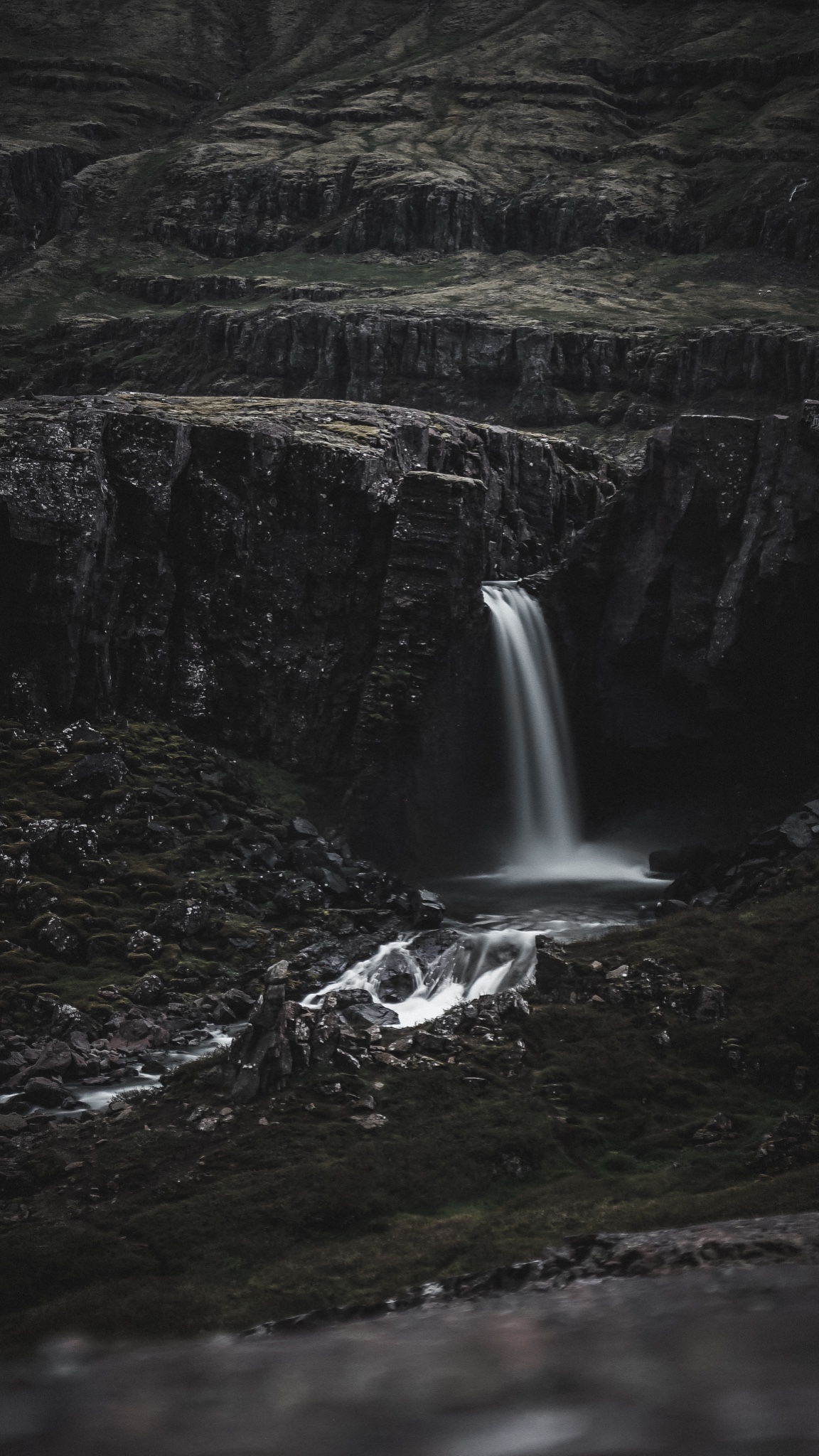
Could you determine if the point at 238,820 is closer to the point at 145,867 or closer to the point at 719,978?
the point at 145,867

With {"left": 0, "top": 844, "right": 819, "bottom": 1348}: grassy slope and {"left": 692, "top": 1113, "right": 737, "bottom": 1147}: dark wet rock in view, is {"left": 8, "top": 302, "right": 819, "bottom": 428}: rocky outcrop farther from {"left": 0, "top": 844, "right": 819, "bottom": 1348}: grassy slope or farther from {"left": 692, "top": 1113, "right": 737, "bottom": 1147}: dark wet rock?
{"left": 692, "top": 1113, "right": 737, "bottom": 1147}: dark wet rock

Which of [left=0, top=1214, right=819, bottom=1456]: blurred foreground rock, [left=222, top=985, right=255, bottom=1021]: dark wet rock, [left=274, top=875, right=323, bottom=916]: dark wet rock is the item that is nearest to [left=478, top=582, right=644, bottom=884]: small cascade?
[left=274, top=875, right=323, bottom=916]: dark wet rock

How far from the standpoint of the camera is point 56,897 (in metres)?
32.8

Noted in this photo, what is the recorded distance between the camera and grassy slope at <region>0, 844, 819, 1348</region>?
14.3 m

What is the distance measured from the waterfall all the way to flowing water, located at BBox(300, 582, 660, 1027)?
4 cm

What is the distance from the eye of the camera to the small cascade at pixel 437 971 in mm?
29188

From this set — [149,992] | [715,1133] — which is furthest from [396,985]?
[715,1133]

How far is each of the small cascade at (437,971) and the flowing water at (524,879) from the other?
4 cm

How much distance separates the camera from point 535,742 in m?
48.8

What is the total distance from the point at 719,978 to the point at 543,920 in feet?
40.2

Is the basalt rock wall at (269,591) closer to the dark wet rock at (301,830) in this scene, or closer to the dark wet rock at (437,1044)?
the dark wet rock at (301,830)

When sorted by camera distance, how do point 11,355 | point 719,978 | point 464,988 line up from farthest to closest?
point 11,355
point 464,988
point 719,978

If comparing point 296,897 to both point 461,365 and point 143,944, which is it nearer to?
point 143,944

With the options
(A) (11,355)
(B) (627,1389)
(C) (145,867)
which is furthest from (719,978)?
(A) (11,355)
